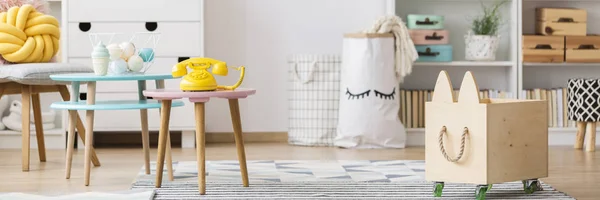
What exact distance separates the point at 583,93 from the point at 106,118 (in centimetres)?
230

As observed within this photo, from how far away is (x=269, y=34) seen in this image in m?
4.94

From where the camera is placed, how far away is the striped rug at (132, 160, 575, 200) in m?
2.96

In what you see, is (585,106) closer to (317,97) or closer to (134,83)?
(317,97)

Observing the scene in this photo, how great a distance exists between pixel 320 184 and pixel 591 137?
6.11ft

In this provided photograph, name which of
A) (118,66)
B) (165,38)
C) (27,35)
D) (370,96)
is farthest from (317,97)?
(118,66)

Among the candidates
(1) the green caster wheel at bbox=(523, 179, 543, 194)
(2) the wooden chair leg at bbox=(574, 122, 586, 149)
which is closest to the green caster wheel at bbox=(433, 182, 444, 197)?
(1) the green caster wheel at bbox=(523, 179, 543, 194)

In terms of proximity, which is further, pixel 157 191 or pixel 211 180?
pixel 211 180

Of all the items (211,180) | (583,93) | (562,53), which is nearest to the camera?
(211,180)

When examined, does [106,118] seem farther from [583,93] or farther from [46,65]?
[583,93]

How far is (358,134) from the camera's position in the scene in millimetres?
4617

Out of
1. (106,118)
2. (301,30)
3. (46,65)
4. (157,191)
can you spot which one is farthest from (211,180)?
(301,30)

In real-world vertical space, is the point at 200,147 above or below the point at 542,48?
below

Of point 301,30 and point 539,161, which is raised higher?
point 301,30

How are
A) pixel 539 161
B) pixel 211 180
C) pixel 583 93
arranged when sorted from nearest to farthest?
pixel 539 161 < pixel 211 180 < pixel 583 93
